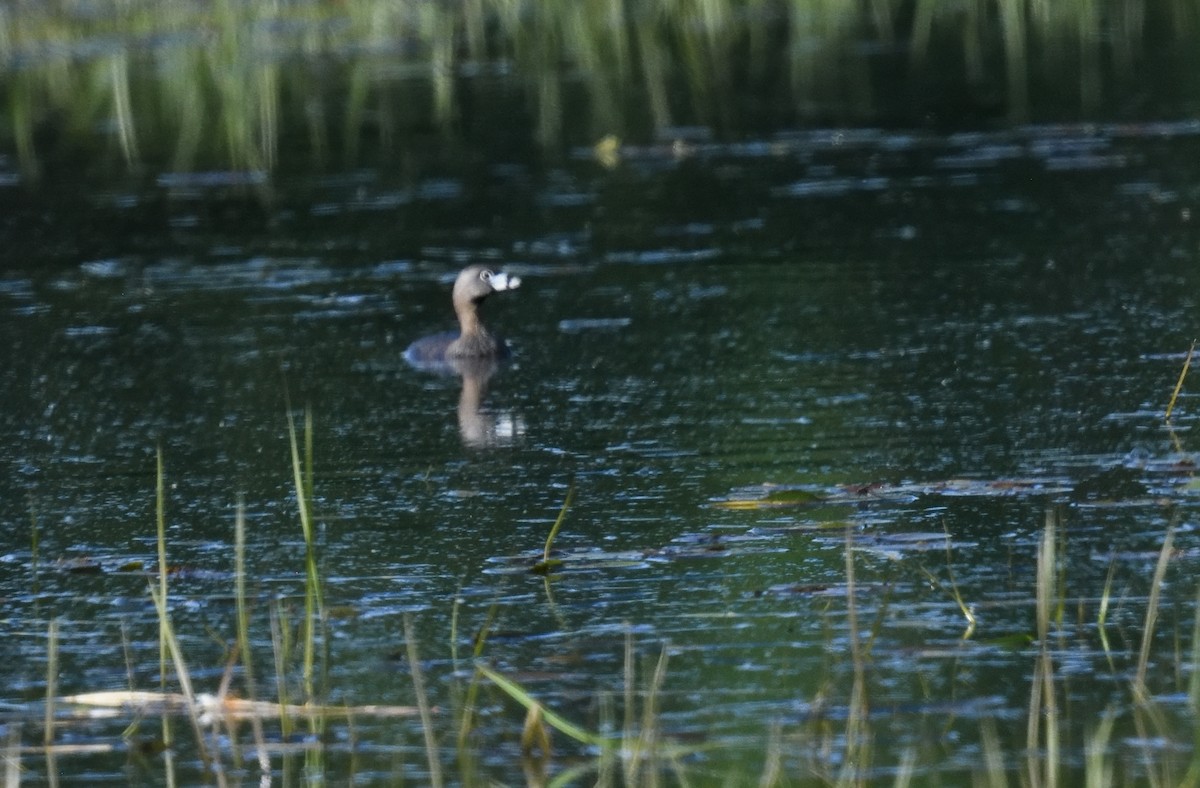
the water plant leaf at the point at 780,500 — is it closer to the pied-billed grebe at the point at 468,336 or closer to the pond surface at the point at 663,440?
the pond surface at the point at 663,440

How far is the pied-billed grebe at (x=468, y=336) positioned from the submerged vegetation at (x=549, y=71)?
480 cm

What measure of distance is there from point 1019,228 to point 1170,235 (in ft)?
2.97

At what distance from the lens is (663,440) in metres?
8.52

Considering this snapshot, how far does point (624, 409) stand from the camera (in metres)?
9.15

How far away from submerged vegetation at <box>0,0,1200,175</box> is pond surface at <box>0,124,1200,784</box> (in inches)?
62.0

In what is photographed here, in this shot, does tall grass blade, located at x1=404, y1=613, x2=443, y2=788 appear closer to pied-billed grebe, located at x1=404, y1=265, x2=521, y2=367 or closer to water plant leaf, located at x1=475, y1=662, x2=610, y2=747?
water plant leaf, located at x1=475, y1=662, x2=610, y2=747

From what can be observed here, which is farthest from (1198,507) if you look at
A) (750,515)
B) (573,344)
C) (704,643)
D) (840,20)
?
(840,20)

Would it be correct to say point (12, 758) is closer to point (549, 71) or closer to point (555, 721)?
point (555, 721)

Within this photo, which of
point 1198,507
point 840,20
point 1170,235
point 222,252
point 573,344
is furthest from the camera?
point 840,20

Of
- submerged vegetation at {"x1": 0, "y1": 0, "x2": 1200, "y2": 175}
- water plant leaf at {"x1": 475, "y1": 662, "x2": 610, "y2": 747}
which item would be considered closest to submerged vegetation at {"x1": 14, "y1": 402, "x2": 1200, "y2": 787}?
water plant leaf at {"x1": 475, "y1": 662, "x2": 610, "y2": 747}

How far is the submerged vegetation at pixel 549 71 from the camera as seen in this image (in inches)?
655

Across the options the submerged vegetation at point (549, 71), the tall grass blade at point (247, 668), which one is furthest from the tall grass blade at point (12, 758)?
the submerged vegetation at point (549, 71)

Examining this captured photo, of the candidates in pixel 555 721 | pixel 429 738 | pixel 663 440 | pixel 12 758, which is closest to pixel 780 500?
pixel 663 440

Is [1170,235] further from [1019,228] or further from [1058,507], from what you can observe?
[1058,507]
